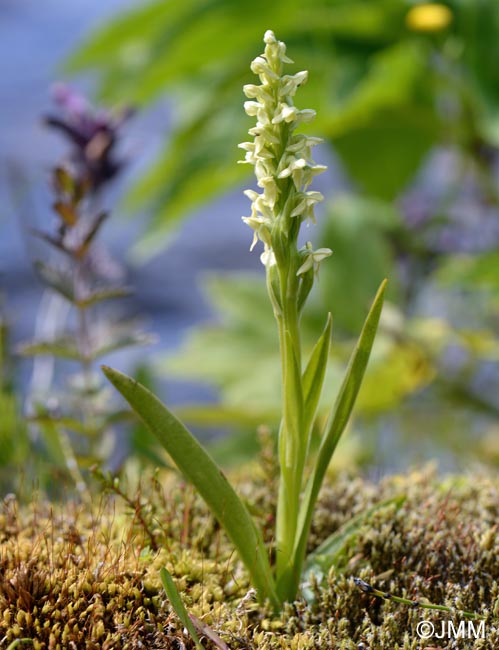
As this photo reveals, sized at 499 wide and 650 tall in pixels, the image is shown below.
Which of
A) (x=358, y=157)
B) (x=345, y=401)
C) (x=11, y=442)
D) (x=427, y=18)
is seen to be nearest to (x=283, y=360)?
(x=345, y=401)

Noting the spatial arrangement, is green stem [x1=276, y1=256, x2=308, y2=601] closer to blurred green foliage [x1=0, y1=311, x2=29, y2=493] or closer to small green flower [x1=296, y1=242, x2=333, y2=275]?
small green flower [x1=296, y1=242, x2=333, y2=275]

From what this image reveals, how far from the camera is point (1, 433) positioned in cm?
55

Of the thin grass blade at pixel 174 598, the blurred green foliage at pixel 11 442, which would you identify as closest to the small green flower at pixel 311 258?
the thin grass blade at pixel 174 598

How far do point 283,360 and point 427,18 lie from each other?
63cm

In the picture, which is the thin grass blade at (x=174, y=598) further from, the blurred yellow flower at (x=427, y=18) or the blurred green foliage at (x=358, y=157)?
the blurred yellow flower at (x=427, y=18)

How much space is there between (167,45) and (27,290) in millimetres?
1661

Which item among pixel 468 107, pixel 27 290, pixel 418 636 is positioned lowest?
pixel 418 636

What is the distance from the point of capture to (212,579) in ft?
1.10

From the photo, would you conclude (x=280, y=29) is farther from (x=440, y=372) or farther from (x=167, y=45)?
(x=440, y=372)

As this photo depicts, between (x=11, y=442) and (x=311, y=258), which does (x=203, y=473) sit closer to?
(x=311, y=258)

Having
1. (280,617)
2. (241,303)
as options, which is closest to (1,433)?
(280,617)

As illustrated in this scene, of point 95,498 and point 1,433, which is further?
point 1,433

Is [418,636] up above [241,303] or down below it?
below

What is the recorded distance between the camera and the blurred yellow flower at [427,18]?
2.62 feet
